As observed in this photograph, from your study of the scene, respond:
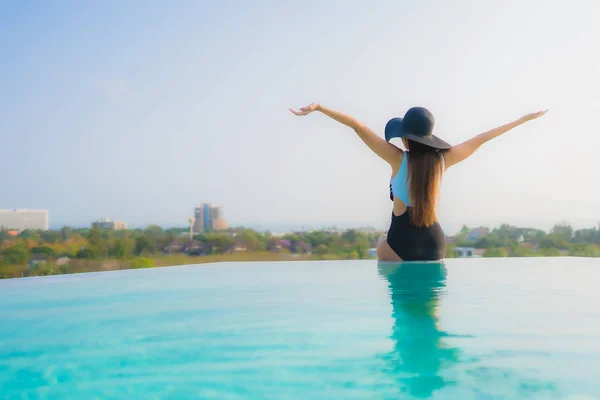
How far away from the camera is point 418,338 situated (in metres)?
2.05

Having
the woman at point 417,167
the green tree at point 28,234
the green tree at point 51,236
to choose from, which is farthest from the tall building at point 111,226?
the woman at point 417,167

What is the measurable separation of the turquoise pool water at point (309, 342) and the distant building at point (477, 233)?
7.56m

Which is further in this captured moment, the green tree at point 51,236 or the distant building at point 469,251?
the green tree at point 51,236

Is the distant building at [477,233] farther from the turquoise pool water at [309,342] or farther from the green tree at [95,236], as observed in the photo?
the green tree at [95,236]

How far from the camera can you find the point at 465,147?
4.07 meters

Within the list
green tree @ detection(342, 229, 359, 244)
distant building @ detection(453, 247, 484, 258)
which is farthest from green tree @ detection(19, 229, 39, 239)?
distant building @ detection(453, 247, 484, 258)

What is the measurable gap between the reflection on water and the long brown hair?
56cm

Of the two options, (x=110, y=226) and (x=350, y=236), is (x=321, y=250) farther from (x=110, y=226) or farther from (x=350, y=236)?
(x=110, y=226)

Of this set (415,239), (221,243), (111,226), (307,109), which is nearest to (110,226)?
(111,226)

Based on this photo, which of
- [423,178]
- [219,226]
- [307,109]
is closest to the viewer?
[307,109]

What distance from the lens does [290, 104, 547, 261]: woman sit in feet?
12.7

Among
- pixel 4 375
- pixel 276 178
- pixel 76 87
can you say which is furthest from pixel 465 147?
pixel 76 87

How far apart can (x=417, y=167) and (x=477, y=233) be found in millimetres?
8891

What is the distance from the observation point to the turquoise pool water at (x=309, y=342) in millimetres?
1518
